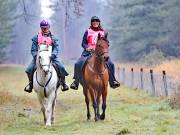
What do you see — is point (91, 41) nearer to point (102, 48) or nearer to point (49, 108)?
point (102, 48)

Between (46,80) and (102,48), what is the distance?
1.74 m

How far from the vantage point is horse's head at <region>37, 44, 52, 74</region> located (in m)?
13.1

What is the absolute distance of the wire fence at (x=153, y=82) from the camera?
22.2 m

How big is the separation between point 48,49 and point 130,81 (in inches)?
757

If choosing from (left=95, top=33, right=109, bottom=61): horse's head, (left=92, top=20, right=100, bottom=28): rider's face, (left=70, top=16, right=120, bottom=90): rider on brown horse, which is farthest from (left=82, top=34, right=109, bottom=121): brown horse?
(left=92, top=20, right=100, bottom=28): rider's face

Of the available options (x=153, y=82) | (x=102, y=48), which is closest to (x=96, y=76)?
(x=102, y=48)

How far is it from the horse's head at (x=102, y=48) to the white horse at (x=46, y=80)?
1.31 meters

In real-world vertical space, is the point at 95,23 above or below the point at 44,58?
Result: above

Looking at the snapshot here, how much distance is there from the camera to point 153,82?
82.2 ft

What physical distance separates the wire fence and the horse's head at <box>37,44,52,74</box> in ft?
24.0

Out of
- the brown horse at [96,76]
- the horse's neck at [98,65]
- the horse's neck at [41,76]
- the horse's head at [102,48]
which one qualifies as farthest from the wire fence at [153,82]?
the horse's neck at [41,76]

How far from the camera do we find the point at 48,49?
1345 centimetres

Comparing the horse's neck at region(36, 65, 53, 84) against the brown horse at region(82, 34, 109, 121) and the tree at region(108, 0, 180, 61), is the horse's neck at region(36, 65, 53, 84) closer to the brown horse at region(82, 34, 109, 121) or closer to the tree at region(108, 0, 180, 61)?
the brown horse at region(82, 34, 109, 121)

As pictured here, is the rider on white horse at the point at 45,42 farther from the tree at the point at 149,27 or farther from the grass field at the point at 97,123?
the tree at the point at 149,27
